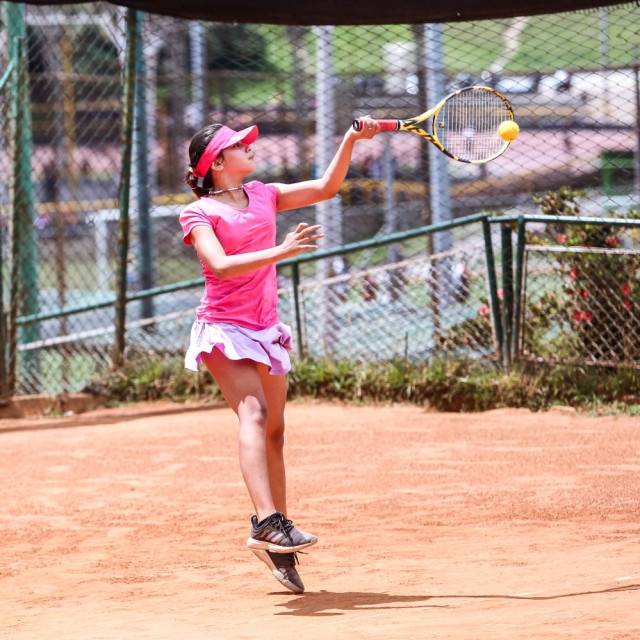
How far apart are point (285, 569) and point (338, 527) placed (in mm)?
1161

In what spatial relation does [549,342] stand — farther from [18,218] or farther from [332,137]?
[18,218]

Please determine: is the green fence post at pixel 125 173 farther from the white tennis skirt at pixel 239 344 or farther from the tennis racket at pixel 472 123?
the white tennis skirt at pixel 239 344

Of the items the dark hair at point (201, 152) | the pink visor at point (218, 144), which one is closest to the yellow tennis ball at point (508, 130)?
the pink visor at point (218, 144)

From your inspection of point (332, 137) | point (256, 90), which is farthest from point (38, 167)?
point (332, 137)

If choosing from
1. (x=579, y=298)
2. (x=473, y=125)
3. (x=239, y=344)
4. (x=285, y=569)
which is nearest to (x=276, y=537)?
(x=285, y=569)

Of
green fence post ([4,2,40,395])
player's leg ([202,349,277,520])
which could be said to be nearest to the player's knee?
player's leg ([202,349,277,520])

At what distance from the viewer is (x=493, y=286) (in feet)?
24.5

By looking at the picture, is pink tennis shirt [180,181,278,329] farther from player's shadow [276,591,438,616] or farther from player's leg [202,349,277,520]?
player's shadow [276,591,438,616]

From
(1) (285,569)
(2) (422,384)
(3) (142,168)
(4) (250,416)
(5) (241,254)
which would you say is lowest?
(1) (285,569)

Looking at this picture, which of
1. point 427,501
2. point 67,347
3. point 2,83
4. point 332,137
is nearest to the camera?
point 427,501

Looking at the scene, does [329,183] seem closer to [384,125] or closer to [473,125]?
[384,125]

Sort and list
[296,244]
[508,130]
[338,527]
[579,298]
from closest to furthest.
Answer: [296,244], [508,130], [338,527], [579,298]

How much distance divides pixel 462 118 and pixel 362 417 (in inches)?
116

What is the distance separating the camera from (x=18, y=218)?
327 inches
